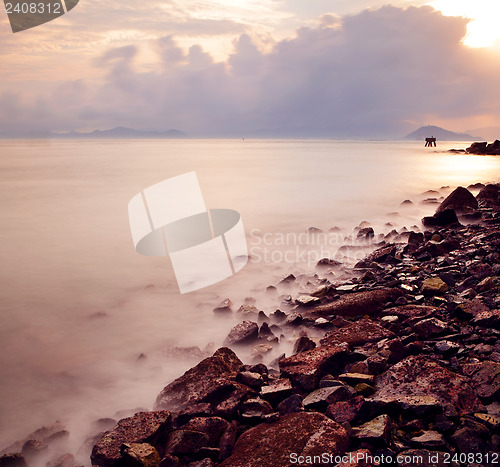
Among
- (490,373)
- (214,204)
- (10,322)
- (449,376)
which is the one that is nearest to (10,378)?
A: (10,322)

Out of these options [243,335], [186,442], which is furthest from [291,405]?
[243,335]

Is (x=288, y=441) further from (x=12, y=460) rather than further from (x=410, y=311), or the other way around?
(x=410, y=311)

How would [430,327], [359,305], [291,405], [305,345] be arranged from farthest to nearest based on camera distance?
[359,305]
[305,345]
[430,327]
[291,405]

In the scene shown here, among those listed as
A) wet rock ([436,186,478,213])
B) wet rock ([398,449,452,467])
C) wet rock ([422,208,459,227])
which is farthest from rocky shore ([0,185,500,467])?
wet rock ([436,186,478,213])

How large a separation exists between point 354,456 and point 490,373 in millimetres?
1378

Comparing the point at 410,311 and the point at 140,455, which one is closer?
the point at 140,455

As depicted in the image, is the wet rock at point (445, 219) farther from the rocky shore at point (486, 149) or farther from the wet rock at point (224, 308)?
the rocky shore at point (486, 149)

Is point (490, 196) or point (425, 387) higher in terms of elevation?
point (425, 387)

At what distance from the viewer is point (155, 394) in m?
4.24

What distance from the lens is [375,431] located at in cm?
271

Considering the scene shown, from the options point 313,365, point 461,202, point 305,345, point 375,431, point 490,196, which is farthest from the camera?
point 490,196

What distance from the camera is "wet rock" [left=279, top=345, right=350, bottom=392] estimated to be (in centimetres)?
347

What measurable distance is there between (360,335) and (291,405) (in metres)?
1.33

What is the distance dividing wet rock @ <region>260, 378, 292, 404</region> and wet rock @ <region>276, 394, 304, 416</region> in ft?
0.30
